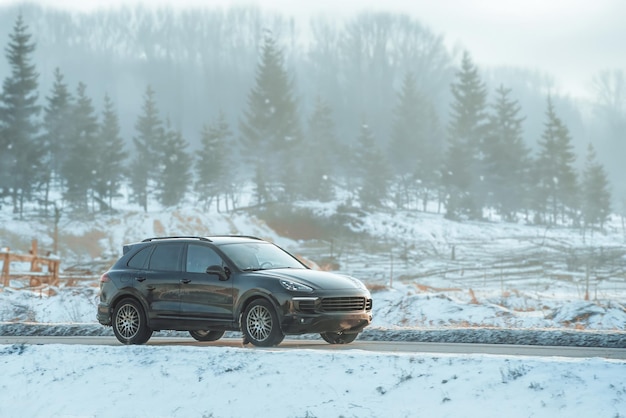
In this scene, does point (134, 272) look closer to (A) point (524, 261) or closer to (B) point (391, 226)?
(A) point (524, 261)

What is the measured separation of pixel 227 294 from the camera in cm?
1320

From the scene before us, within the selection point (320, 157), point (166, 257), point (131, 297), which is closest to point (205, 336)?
point (131, 297)

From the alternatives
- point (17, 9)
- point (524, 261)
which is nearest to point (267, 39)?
point (524, 261)

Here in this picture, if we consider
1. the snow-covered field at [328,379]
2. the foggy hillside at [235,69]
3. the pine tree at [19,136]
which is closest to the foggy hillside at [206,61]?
the foggy hillside at [235,69]

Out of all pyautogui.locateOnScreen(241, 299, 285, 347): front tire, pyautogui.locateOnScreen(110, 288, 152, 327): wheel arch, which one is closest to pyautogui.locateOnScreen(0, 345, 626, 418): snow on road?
pyautogui.locateOnScreen(241, 299, 285, 347): front tire

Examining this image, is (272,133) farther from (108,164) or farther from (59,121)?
(59,121)

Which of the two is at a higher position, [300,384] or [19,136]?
[19,136]

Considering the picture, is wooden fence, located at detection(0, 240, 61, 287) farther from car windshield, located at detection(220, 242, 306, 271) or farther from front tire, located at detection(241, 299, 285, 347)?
front tire, located at detection(241, 299, 285, 347)

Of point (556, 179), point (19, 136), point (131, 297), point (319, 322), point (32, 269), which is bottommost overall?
point (319, 322)

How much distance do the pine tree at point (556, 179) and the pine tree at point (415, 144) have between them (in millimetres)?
10233

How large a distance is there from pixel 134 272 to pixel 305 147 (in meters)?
73.0

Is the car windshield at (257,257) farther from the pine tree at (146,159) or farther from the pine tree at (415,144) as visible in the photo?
the pine tree at (415,144)

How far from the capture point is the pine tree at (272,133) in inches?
3253

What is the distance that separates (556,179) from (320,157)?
24464 mm
